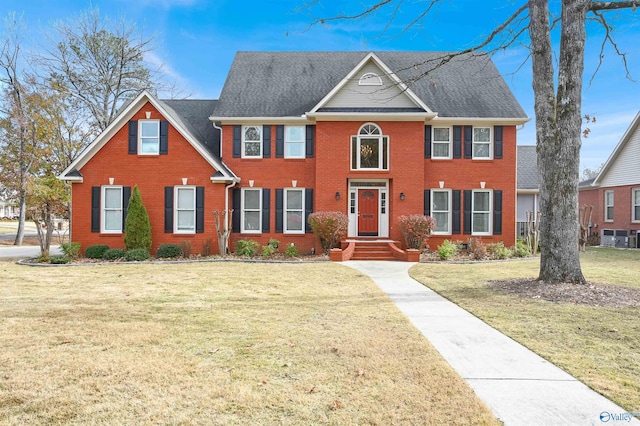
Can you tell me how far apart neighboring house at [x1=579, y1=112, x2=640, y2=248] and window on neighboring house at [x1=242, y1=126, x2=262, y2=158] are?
814 inches

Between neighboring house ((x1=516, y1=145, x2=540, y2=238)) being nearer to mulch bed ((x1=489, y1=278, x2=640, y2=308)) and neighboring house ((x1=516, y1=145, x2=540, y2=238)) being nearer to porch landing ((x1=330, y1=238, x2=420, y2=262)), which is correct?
porch landing ((x1=330, y1=238, x2=420, y2=262))

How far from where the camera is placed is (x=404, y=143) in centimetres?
1675

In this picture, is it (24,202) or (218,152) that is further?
(24,202)

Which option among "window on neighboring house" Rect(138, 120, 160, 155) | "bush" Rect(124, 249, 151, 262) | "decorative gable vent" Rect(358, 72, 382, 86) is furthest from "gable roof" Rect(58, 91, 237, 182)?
"decorative gable vent" Rect(358, 72, 382, 86)

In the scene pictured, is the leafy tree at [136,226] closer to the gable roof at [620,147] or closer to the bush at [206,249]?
the bush at [206,249]

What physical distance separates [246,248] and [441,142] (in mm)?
9800

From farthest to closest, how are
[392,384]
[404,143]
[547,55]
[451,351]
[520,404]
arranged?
1. [404,143]
2. [547,55]
3. [451,351]
4. [392,384]
5. [520,404]

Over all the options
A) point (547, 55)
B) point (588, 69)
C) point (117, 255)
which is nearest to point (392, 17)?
point (547, 55)

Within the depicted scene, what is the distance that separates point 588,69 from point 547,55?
2.88 meters

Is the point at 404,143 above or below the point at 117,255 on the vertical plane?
above

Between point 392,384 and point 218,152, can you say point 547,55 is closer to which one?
point 392,384

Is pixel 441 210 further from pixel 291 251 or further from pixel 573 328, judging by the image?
pixel 573 328

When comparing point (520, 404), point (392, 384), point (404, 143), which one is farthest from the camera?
point (404, 143)

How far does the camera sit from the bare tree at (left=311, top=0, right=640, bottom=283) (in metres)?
9.00
